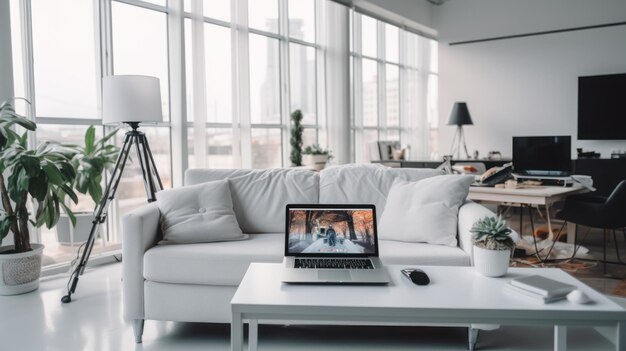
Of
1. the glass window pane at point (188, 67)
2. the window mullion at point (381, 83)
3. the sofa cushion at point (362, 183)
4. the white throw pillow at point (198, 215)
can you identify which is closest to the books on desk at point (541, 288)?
the sofa cushion at point (362, 183)

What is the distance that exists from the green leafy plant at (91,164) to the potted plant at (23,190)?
0.78 feet

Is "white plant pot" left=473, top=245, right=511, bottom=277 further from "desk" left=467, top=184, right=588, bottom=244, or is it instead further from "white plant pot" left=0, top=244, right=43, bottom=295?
"white plant pot" left=0, top=244, right=43, bottom=295

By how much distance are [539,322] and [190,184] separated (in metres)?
2.34

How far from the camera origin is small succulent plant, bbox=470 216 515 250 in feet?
6.40

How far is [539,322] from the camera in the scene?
1.61m

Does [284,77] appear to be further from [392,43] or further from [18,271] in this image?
[18,271]

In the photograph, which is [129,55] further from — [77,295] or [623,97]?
[623,97]

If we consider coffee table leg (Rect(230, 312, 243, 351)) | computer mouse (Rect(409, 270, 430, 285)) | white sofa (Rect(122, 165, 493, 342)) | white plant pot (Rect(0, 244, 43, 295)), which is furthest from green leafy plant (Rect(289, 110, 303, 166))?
coffee table leg (Rect(230, 312, 243, 351))

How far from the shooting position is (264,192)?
128 inches

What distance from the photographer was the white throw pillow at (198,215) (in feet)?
9.24

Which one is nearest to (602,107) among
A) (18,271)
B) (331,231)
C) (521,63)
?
(521,63)

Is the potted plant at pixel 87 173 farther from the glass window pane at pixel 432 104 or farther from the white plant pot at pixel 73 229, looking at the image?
the glass window pane at pixel 432 104

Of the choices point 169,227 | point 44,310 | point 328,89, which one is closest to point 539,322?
point 169,227

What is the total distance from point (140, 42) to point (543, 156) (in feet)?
13.2
